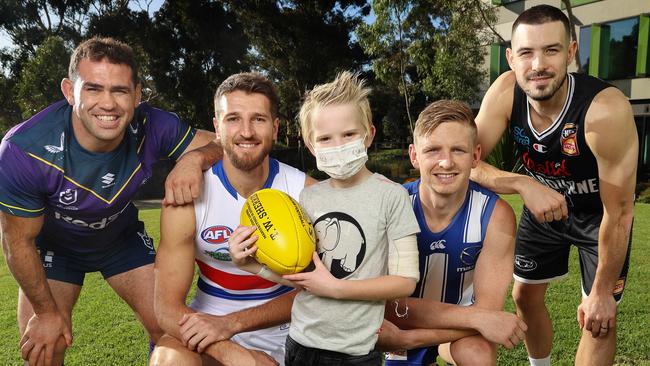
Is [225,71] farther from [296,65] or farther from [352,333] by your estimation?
[352,333]

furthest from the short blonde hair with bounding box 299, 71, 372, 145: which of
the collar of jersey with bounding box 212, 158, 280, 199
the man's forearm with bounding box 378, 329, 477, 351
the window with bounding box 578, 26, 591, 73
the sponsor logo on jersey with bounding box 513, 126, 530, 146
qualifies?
the window with bounding box 578, 26, 591, 73

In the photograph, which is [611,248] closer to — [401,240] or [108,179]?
[401,240]

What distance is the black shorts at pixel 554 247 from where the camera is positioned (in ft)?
12.9

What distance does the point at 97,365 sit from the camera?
4.47 m

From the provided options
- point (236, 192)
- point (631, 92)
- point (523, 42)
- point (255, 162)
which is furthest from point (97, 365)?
point (631, 92)

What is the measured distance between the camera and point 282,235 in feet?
7.86

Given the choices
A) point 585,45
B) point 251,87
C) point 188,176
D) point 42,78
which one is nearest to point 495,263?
point 251,87

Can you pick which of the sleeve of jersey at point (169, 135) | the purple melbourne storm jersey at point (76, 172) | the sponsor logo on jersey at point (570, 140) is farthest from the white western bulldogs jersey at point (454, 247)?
the purple melbourne storm jersey at point (76, 172)

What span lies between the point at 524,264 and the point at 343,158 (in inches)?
106

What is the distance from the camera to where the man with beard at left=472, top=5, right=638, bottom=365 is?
3.23 metres

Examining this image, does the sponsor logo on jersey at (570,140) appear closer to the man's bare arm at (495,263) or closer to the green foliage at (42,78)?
the man's bare arm at (495,263)

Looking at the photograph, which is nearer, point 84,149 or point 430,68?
point 84,149

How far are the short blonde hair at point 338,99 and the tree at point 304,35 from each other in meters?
28.9

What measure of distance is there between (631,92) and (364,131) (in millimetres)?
24050
